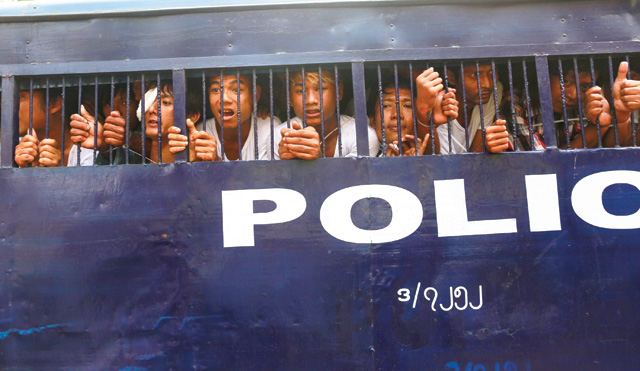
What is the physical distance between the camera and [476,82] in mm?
3520

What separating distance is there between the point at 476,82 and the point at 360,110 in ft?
3.42

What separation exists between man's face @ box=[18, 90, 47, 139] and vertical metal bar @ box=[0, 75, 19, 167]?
140mm

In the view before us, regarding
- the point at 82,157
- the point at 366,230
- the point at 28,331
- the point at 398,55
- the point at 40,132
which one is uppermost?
the point at 398,55

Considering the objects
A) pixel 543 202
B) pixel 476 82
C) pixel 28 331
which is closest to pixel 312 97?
pixel 476 82

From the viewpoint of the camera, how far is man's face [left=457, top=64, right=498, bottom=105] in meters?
3.40

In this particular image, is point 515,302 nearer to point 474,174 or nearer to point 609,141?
point 474,174

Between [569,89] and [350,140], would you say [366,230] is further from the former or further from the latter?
[569,89]

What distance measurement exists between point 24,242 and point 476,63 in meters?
3.16

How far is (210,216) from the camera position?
2.99 meters

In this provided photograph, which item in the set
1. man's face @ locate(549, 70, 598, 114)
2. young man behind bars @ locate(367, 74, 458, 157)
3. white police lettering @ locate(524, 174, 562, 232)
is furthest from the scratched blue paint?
man's face @ locate(549, 70, 598, 114)

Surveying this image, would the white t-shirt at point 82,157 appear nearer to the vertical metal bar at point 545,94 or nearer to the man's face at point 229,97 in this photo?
the man's face at point 229,97

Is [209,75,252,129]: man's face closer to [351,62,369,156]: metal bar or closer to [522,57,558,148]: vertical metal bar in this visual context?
[351,62,369,156]: metal bar

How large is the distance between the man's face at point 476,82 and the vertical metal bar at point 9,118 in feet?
10.2

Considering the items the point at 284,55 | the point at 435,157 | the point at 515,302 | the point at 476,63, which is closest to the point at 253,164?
the point at 284,55
